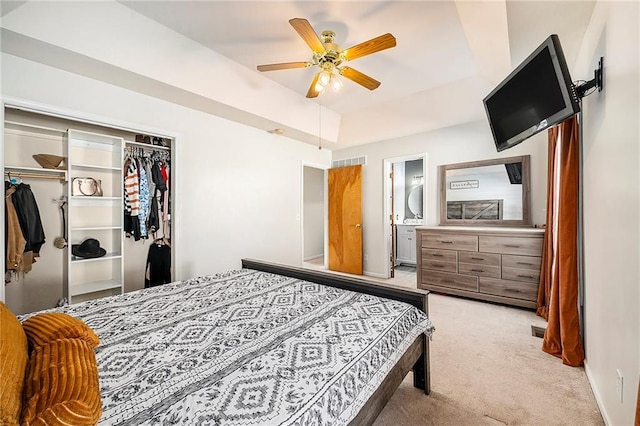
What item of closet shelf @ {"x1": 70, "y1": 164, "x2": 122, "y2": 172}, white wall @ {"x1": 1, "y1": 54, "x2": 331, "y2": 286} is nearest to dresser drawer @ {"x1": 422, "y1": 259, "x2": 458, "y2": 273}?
white wall @ {"x1": 1, "y1": 54, "x2": 331, "y2": 286}

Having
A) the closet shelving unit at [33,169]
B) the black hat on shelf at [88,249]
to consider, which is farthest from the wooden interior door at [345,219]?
the closet shelving unit at [33,169]

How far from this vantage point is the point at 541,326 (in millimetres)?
2762

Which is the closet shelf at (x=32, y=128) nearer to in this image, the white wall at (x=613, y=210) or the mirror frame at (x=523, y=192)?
the white wall at (x=613, y=210)

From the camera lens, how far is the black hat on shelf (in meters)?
2.77

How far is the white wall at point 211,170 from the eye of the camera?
2301 mm

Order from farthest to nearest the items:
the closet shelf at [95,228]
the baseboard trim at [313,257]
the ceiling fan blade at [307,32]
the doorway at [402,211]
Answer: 1. the baseboard trim at [313,257]
2. the doorway at [402,211]
3. the closet shelf at [95,228]
4. the ceiling fan blade at [307,32]

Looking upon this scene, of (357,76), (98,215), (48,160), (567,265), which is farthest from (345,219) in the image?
(48,160)

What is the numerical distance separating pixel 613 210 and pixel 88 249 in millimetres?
4171

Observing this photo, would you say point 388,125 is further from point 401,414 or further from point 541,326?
point 401,414

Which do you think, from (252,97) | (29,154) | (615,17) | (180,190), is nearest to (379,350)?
(615,17)

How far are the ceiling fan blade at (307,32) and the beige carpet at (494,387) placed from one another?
2.51m

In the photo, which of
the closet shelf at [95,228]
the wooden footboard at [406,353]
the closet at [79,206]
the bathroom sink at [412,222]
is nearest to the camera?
the wooden footboard at [406,353]

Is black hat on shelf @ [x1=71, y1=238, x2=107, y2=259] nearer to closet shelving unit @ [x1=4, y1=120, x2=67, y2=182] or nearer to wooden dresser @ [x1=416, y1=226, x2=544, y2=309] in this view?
closet shelving unit @ [x1=4, y1=120, x2=67, y2=182]

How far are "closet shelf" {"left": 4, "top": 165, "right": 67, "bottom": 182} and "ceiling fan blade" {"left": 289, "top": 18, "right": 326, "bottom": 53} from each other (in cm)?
265
